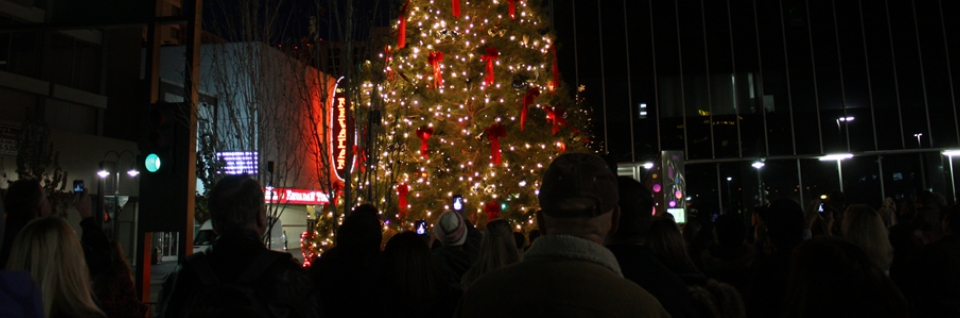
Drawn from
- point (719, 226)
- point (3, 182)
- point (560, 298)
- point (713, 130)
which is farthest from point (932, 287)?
point (3, 182)

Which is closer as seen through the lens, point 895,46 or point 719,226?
point 719,226

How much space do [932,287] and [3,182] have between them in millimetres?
29453

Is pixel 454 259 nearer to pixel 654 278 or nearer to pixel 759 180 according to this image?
pixel 654 278

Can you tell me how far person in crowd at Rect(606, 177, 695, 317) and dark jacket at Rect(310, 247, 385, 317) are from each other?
199 centimetres

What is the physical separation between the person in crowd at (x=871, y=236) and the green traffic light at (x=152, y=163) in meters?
7.05

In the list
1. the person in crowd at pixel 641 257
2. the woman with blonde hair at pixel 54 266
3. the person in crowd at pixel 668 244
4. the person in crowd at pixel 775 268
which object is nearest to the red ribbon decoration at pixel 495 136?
the person in crowd at pixel 668 244

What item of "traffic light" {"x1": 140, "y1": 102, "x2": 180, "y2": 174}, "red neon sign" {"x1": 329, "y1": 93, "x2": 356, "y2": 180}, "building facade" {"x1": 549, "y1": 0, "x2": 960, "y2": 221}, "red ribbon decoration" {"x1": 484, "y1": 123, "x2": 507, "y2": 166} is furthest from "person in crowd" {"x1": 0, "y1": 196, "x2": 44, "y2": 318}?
"building facade" {"x1": 549, "y1": 0, "x2": 960, "y2": 221}

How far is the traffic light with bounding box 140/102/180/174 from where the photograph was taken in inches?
312

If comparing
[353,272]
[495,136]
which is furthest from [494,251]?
[495,136]

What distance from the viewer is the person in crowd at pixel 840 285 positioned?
3.01 meters

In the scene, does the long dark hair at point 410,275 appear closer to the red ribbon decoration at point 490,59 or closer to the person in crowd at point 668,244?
the person in crowd at point 668,244

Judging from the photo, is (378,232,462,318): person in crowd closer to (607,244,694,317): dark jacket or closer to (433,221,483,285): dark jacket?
(433,221,483,285): dark jacket

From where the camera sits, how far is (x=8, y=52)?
27.2 m

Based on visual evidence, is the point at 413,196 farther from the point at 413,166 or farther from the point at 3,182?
the point at 3,182
